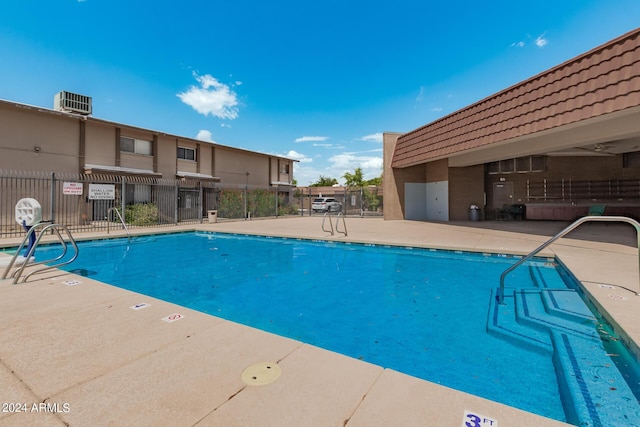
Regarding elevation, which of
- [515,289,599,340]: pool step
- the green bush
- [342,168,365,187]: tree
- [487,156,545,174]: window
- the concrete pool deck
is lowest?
[515,289,599,340]: pool step

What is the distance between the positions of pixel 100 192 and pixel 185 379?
45.8 ft

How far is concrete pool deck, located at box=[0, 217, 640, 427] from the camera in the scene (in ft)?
5.27

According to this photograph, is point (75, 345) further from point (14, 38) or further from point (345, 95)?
point (345, 95)

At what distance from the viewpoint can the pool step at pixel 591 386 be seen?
2.16 meters

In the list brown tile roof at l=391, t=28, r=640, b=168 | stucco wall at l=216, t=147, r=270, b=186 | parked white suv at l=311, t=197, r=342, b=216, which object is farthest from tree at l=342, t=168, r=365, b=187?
brown tile roof at l=391, t=28, r=640, b=168

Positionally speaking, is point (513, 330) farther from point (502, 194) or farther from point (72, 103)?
point (72, 103)

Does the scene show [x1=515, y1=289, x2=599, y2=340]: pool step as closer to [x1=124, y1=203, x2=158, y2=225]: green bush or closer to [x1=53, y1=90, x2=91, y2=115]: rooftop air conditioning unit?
[x1=124, y1=203, x2=158, y2=225]: green bush

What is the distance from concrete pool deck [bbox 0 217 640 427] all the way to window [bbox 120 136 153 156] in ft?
53.0

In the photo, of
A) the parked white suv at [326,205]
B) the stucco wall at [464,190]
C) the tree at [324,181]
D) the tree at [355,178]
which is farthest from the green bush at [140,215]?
the tree at [324,181]

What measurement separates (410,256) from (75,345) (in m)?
Answer: 7.52

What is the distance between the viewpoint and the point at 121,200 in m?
15.6

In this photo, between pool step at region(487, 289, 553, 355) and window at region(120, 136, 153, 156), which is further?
window at region(120, 136, 153, 156)

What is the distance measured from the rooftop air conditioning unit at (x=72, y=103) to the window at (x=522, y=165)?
2250 centimetres


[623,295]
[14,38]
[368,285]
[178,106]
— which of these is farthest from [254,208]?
[623,295]
